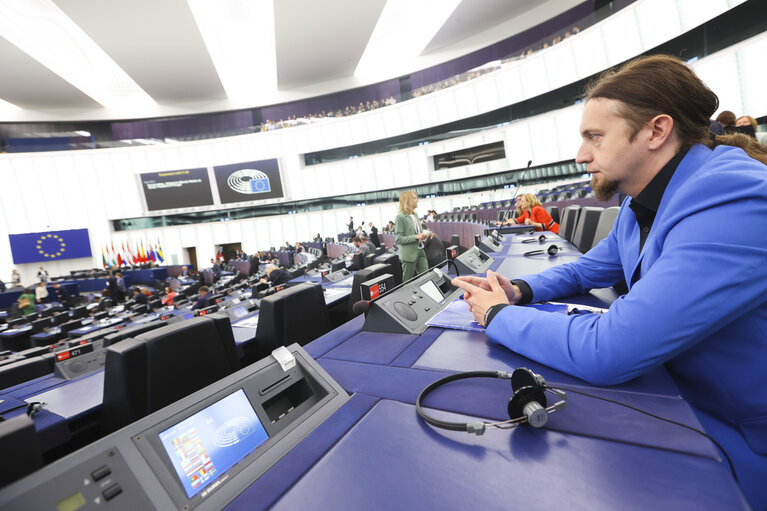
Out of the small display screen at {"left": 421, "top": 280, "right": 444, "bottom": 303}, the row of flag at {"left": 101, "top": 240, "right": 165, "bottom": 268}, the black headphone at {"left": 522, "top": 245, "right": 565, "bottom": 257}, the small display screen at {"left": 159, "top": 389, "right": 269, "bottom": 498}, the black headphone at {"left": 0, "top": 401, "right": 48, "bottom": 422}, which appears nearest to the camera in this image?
the small display screen at {"left": 159, "top": 389, "right": 269, "bottom": 498}

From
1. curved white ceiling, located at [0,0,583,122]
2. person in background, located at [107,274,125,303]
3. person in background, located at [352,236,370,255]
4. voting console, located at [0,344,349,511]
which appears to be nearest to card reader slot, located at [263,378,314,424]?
voting console, located at [0,344,349,511]

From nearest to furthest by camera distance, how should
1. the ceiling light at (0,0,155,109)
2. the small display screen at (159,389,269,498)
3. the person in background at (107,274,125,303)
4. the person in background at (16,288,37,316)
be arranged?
the small display screen at (159,389,269,498) < the person in background at (16,288,37,316) < the ceiling light at (0,0,155,109) < the person in background at (107,274,125,303)

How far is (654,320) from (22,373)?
10.8ft

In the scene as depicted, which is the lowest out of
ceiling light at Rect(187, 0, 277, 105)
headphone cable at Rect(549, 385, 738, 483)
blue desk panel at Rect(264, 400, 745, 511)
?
headphone cable at Rect(549, 385, 738, 483)

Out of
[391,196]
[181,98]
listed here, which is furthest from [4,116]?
[391,196]

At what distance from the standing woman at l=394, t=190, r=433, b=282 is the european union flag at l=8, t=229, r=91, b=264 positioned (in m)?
21.1

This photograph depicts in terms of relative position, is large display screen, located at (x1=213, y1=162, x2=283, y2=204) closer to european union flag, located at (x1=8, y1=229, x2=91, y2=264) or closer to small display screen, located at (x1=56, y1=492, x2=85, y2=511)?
european union flag, located at (x1=8, y1=229, x2=91, y2=264)

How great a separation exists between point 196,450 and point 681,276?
887 millimetres

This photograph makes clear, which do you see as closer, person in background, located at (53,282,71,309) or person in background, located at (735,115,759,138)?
person in background, located at (735,115,759,138)

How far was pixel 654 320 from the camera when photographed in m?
0.59

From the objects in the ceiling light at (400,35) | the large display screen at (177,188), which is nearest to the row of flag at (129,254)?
the large display screen at (177,188)

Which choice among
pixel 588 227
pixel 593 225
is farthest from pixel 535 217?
pixel 593 225

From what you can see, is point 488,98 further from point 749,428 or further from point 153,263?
point 153,263

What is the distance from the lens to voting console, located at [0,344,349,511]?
0.43 metres
